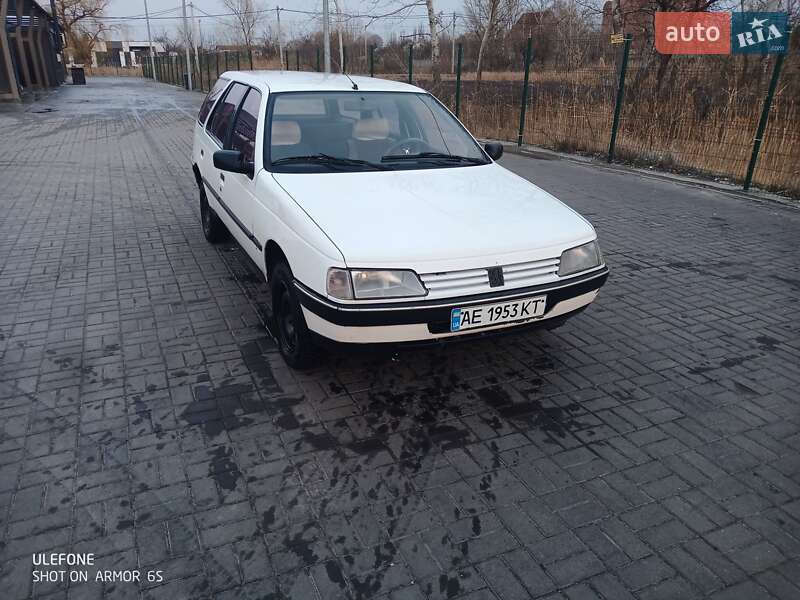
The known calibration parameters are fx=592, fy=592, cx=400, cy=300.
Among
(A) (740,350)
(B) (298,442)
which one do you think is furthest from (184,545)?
(A) (740,350)

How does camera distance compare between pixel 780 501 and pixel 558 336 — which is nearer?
pixel 780 501

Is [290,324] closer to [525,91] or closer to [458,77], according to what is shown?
[525,91]

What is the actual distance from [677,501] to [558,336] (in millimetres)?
1817

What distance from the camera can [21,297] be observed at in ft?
16.3

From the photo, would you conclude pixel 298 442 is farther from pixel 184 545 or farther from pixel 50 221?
pixel 50 221

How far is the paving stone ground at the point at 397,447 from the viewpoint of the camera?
2.42 metres

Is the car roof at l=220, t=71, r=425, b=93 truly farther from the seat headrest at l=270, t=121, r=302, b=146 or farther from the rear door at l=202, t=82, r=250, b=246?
the seat headrest at l=270, t=121, r=302, b=146

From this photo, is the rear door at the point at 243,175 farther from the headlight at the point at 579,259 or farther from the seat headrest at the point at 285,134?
the headlight at the point at 579,259

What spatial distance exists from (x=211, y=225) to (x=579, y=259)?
163 inches

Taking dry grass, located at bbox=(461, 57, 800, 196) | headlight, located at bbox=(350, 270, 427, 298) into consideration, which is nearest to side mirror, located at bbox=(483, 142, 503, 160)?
headlight, located at bbox=(350, 270, 427, 298)

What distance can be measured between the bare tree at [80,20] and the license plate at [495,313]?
72172 millimetres

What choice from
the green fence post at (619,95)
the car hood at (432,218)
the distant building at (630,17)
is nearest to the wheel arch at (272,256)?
the car hood at (432,218)

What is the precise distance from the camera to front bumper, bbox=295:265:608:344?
3.13 m

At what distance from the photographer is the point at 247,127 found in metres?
4.69
